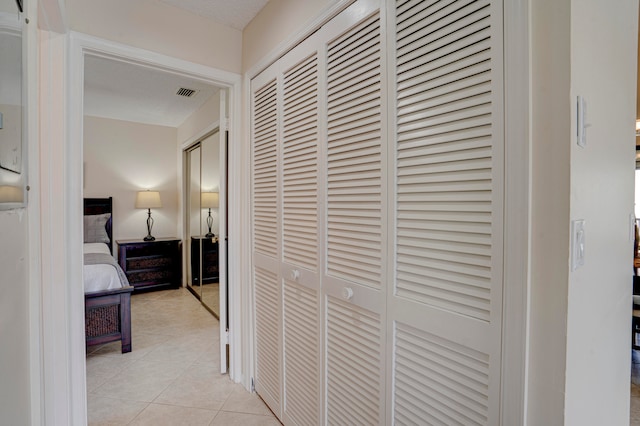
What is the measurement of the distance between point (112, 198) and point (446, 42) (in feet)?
16.9

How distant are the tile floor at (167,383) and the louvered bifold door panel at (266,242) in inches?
10.0

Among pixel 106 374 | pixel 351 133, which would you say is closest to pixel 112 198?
pixel 106 374

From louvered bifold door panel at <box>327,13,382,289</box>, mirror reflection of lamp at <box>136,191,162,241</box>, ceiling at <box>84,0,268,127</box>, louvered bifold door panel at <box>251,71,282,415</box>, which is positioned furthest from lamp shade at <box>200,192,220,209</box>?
louvered bifold door panel at <box>327,13,382,289</box>

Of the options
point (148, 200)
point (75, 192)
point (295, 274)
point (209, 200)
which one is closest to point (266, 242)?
point (295, 274)

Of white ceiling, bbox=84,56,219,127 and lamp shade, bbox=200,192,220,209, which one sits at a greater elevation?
white ceiling, bbox=84,56,219,127

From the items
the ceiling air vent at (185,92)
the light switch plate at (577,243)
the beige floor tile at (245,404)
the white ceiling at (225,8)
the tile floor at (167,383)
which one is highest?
the ceiling air vent at (185,92)

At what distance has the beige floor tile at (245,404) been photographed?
6.53 ft

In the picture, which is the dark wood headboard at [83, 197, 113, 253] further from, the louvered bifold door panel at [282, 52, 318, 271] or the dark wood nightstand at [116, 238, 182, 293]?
the louvered bifold door panel at [282, 52, 318, 271]

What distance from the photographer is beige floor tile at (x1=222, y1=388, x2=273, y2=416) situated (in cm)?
199

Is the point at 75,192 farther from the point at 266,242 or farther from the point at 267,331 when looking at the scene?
the point at 267,331

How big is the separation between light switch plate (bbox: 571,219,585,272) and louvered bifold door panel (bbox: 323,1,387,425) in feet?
1.80

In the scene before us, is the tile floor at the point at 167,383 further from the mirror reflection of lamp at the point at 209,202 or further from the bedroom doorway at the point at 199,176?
the mirror reflection of lamp at the point at 209,202

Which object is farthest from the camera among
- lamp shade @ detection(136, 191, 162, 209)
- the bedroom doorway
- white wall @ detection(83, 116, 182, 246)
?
lamp shade @ detection(136, 191, 162, 209)

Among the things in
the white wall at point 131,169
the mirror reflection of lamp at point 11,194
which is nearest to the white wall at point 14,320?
the mirror reflection of lamp at point 11,194
